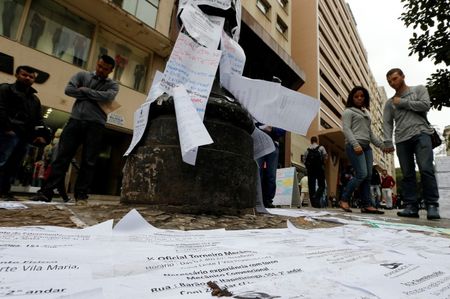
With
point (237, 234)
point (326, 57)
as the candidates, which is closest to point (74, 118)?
point (237, 234)

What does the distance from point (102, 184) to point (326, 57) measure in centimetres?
2215

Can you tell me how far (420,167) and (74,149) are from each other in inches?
134

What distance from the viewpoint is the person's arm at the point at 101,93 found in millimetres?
→ 2646

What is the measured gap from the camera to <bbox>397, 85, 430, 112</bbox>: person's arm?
291 cm

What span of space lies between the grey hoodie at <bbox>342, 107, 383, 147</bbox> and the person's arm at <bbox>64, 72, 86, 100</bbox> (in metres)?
3.01

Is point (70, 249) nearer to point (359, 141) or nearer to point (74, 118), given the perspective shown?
point (74, 118)

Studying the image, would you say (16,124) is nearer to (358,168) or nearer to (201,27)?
(201,27)

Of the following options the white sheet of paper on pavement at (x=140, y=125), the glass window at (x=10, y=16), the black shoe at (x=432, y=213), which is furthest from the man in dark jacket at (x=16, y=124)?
the glass window at (x=10, y=16)

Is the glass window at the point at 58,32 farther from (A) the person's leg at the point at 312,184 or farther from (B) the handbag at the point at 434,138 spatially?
(B) the handbag at the point at 434,138

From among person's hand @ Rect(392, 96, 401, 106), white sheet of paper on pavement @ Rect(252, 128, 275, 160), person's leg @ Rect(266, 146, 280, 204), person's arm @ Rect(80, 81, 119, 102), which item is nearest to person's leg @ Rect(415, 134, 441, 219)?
person's hand @ Rect(392, 96, 401, 106)

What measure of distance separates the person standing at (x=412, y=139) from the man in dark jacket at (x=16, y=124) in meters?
3.88

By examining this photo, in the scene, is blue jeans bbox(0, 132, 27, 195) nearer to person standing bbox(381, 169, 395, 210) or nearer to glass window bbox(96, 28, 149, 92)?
glass window bbox(96, 28, 149, 92)

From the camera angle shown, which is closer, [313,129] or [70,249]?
[70,249]

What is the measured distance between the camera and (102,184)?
858 cm
